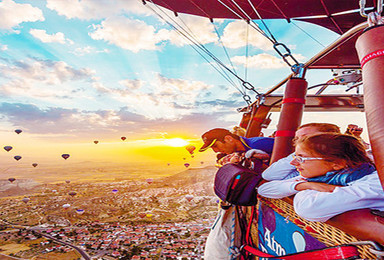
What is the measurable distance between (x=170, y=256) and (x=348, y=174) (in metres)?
31.2

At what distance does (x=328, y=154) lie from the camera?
3.37 ft

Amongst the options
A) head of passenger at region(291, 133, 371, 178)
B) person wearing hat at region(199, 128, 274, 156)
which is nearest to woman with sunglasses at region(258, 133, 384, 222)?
head of passenger at region(291, 133, 371, 178)

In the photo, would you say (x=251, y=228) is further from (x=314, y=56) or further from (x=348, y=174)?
(x=314, y=56)

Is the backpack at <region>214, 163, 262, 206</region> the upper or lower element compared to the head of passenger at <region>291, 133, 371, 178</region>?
lower

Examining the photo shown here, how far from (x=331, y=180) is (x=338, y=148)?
0.55 feet

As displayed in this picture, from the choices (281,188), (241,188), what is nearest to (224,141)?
(241,188)

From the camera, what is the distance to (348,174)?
0.95 meters

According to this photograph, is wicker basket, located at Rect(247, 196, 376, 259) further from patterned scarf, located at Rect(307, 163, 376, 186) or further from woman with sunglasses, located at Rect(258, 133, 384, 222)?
patterned scarf, located at Rect(307, 163, 376, 186)

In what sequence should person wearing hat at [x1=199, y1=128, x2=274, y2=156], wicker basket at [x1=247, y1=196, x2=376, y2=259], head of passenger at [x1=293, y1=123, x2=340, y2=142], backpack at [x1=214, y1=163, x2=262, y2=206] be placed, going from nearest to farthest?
wicker basket at [x1=247, y1=196, x2=376, y2=259]
head of passenger at [x1=293, y1=123, x2=340, y2=142]
backpack at [x1=214, y1=163, x2=262, y2=206]
person wearing hat at [x1=199, y1=128, x2=274, y2=156]

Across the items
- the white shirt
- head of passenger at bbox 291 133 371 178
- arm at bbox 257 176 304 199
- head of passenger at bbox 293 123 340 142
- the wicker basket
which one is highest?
head of passenger at bbox 293 123 340 142

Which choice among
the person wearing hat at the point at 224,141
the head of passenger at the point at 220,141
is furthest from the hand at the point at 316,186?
the head of passenger at the point at 220,141

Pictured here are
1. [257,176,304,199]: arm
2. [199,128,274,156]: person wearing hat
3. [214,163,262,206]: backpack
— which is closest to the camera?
[257,176,304,199]: arm

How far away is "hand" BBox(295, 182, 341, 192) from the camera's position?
2.99 feet

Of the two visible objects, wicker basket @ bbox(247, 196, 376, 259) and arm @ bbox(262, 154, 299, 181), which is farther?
arm @ bbox(262, 154, 299, 181)
